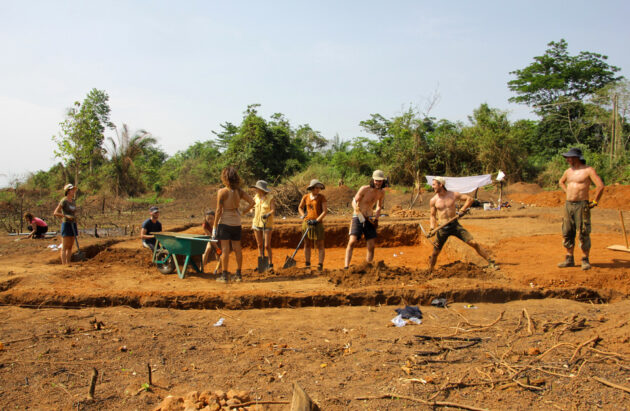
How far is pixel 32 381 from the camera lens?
3.09 metres

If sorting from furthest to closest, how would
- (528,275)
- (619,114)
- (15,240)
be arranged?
1. (619,114)
2. (15,240)
3. (528,275)

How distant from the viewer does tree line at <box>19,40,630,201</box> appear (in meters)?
21.5

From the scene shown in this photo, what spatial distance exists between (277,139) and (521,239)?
15.6 m

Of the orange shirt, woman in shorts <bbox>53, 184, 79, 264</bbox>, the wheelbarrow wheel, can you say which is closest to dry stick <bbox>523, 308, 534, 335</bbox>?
the orange shirt

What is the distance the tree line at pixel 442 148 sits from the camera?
21.5m

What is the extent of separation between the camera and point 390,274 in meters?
5.86

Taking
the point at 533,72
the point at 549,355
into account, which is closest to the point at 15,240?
the point at 549,355

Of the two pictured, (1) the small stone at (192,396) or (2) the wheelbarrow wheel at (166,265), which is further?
(2) the wheelbarrow wheel at (166,265)

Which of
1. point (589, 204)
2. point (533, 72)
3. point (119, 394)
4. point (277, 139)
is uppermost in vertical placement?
point (533, 72)

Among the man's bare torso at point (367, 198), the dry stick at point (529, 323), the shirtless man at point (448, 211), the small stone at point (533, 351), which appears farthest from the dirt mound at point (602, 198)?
the small stone at point (533, 351)

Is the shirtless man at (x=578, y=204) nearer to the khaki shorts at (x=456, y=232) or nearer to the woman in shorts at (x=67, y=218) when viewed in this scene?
the khaki shorts at (x=456, y=232)

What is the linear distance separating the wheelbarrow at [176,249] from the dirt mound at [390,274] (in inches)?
77.9

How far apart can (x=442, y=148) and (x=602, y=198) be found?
9.29 meters

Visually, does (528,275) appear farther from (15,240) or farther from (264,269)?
(15,240)
